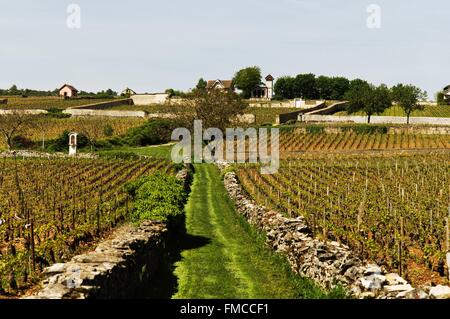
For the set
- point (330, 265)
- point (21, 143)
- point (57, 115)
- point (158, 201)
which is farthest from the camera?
point (57, 115)

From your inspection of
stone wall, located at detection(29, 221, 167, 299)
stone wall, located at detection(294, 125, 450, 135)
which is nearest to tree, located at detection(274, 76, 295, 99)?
stone wall, located at detection(294, 125, 450, 135)

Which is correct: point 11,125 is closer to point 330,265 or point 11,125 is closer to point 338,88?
point 330,265

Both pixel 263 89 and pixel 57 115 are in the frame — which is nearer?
pixel 57 115

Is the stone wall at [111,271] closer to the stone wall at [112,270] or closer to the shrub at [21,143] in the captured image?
the stone wall at [112,270]

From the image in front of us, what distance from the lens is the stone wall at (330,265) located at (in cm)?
1256

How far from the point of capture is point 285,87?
179 metres

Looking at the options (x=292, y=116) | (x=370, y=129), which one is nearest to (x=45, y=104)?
(x=292, y=116)

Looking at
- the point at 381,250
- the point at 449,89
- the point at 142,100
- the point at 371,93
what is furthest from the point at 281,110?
the point at 381,250

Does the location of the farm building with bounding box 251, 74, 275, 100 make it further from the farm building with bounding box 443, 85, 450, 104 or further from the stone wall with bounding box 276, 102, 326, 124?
the farm building with bounding box 443, 85, 450, 104

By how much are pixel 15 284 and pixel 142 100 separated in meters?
143


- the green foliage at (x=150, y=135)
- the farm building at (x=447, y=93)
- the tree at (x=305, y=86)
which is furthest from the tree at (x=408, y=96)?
the tree at (x=305, y=86)

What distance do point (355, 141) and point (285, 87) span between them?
99529 mm

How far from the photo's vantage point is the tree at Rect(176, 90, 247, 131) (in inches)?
3130
